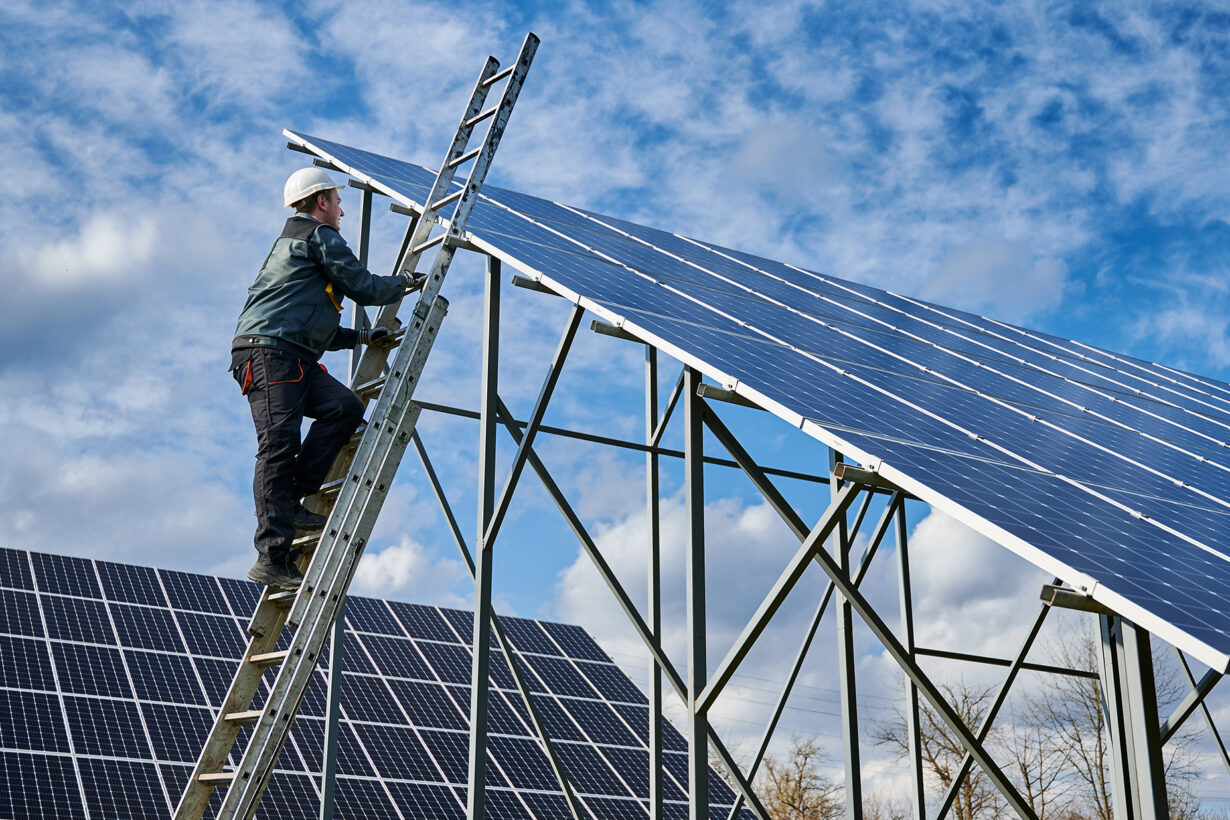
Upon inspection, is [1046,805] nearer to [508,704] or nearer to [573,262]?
[508,704]

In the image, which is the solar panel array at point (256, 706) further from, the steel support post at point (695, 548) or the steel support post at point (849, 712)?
the steel support post at point (695, 548)

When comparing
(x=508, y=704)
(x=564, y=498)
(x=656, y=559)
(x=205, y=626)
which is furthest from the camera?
(x=508, y=704)

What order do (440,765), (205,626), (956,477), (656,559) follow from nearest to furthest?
(956,477) → (656,559) → (440,765) → (205,626)

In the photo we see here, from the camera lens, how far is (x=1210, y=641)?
516cm

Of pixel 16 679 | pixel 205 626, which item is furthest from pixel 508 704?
pixel 16 679

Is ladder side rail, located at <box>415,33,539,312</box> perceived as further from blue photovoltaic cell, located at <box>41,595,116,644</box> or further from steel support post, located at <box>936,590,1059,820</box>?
blue photovoltaic cell, located at <box>41,595,116,644</box>

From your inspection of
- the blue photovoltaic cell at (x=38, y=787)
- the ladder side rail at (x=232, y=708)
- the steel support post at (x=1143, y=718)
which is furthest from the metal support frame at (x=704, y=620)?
the blue photovoltaic cell at (x=38, y=787)

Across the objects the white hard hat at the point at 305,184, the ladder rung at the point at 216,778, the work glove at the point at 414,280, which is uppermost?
the white hard hat at the point at 305,184

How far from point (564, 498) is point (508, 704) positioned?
13.6 m

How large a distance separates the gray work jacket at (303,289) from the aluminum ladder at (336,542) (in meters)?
0.48

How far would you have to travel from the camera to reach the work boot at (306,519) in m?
7.55

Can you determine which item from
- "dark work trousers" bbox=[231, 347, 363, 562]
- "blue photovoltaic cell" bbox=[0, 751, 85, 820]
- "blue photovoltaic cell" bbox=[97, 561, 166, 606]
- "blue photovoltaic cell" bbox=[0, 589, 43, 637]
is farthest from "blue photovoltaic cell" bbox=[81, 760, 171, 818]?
"dark work trousers" bbox=[231, 347, 363, 562]

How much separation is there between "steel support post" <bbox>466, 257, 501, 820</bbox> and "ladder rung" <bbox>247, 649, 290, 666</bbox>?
6.77ft

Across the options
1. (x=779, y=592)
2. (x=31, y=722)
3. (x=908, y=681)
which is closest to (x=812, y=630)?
(x=908, y=681)
